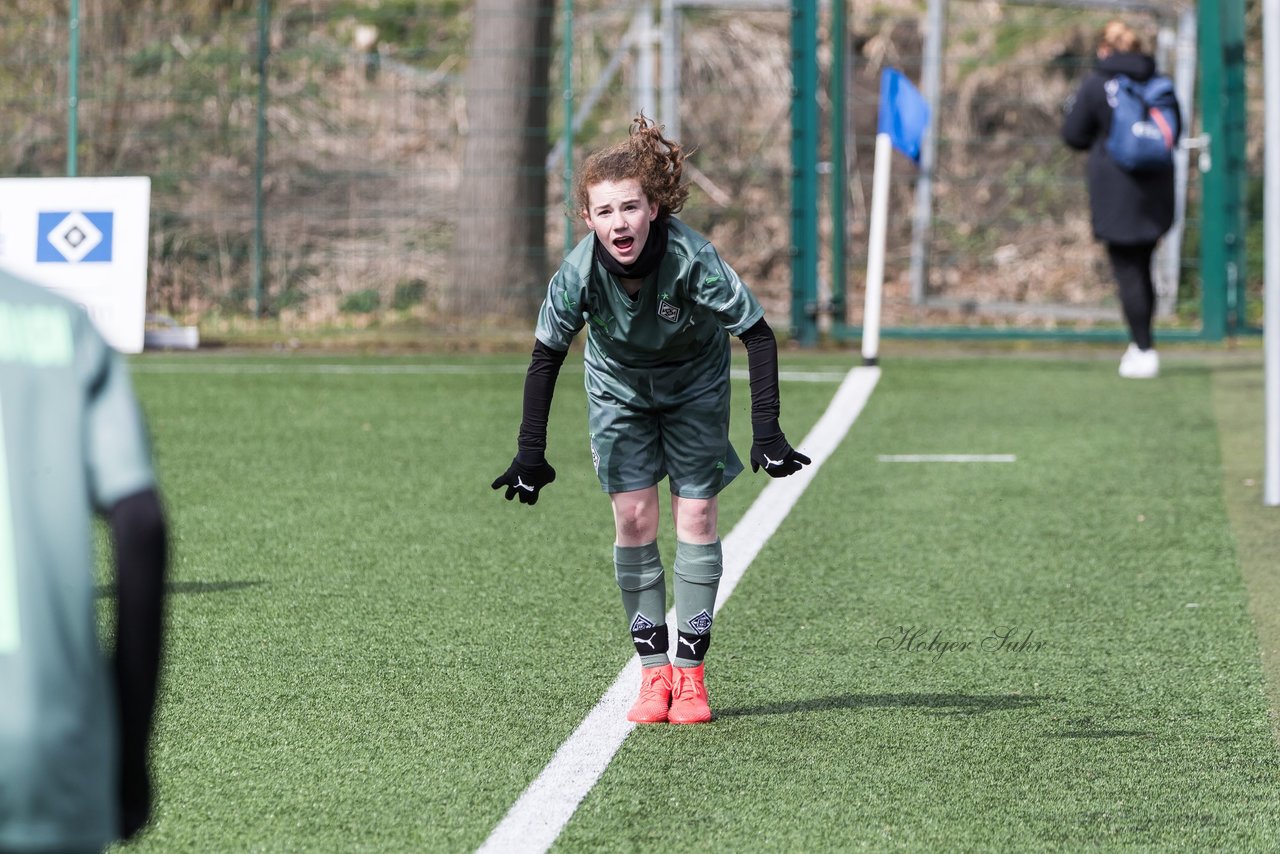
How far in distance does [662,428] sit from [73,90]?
10.7m

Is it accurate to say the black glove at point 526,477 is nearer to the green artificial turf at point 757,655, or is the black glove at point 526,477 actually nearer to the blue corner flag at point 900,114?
the green artificial turf at point 757,655

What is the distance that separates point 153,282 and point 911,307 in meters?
6.01

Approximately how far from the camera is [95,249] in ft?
19.5

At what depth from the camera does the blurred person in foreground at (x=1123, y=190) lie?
38.5 feet

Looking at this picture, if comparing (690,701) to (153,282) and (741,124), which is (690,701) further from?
(741,124)

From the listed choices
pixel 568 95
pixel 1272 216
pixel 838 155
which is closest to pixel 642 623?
pixel 1272 216

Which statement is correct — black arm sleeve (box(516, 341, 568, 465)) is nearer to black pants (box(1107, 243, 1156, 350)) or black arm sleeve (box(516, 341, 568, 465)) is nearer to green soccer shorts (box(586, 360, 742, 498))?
green soccer shorts (box(586, 360, 742, 498))

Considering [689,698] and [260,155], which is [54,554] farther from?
[260,155]

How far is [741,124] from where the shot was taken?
18297 mm

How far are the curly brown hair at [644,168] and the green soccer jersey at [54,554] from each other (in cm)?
270

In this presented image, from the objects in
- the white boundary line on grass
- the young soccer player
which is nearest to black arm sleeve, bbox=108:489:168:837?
the white boundary line on grass

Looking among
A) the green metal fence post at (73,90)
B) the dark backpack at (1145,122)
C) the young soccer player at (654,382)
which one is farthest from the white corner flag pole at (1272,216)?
the green metal fence post at (73,90)

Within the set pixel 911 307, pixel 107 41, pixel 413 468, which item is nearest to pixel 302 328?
pixel 107 41

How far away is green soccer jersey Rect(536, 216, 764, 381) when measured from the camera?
463cm
